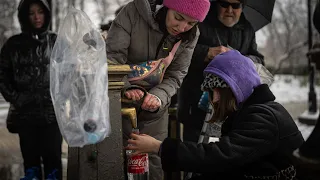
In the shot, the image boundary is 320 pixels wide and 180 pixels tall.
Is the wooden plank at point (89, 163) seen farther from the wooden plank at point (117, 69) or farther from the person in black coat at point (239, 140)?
the wooden plank at point (117, 69)

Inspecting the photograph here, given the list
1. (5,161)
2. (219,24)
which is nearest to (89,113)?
(219,24)

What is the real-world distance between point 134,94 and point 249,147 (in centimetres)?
69

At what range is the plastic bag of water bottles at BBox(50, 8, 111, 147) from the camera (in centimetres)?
200

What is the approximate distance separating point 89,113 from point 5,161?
3958 millimetres

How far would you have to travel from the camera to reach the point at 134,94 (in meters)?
2.43

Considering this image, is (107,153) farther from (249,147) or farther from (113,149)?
(249,147)

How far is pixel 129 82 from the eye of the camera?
2.75m

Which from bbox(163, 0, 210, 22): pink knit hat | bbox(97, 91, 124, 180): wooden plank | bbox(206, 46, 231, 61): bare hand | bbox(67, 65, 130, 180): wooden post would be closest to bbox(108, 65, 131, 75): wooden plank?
bbox(67, 65, 130, 180): wooden post

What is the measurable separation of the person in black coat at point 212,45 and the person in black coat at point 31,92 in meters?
1.21

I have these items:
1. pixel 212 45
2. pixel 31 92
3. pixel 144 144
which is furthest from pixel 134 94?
pixel 31 92

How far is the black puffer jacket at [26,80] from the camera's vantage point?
382cm

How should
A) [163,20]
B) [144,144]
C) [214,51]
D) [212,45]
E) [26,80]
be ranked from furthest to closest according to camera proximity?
[26,80] < [212,45] < [214,51] < [163,20] < [144,144]

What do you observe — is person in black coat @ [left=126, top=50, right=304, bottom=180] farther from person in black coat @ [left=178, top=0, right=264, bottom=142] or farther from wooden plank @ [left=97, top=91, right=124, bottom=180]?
person in black coat @ [left=178, top=0, right=264, bottom=142]

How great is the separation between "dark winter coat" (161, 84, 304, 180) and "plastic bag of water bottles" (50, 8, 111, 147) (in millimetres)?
432
